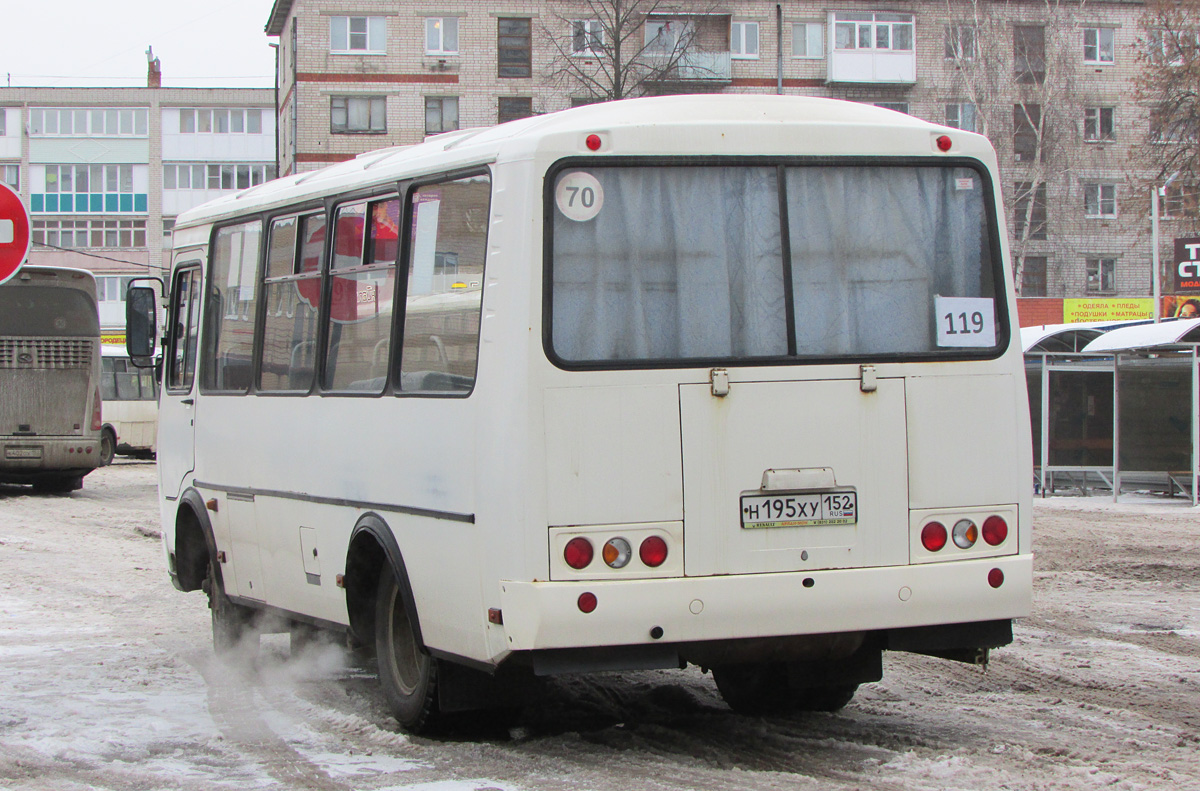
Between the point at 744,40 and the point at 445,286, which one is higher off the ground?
the point at 744,40

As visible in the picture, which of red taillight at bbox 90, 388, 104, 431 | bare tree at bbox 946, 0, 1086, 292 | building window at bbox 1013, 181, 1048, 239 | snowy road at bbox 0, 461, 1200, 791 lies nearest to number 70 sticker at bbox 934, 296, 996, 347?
snowy road at bbox 0, 461, 1200, 791

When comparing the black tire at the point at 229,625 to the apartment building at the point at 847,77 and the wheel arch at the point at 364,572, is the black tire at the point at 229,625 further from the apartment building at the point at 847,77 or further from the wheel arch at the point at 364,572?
the apartment building at the point at 847,77

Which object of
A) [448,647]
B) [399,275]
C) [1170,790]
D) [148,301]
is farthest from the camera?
[148,301]

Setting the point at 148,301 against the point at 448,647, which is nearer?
the point at 448,647

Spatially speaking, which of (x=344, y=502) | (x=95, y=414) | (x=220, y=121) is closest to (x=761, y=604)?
(x=344, y=502)

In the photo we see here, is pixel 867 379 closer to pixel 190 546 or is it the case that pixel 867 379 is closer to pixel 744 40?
pixel 190 546

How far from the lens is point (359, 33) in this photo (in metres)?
59.2

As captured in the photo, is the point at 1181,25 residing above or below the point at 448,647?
above

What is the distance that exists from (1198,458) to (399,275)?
1678cm

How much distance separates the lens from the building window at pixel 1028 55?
58.8 m

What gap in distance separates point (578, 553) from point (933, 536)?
5.02 feet

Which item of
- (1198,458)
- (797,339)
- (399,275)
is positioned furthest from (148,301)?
(1198,458)

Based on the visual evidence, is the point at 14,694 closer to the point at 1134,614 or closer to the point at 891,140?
the point at 891,140

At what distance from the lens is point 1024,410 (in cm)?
702
